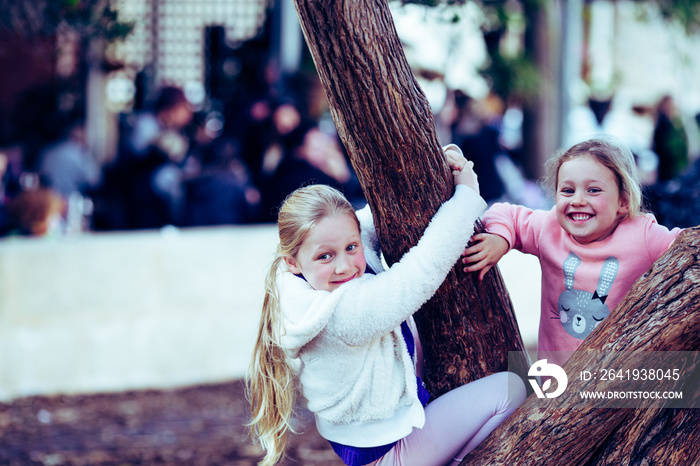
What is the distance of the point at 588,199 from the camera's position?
6.77ft

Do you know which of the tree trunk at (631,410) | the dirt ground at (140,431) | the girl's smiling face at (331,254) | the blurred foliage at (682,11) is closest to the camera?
the tree trunk at (631,410)

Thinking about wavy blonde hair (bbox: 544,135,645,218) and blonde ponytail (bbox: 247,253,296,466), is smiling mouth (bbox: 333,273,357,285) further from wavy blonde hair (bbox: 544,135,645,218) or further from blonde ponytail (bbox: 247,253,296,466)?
wavy blonde hair (bbox: 544,135,645,218)

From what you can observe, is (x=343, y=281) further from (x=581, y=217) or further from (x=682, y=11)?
(x=682, y=11)

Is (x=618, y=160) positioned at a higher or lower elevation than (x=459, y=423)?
higher

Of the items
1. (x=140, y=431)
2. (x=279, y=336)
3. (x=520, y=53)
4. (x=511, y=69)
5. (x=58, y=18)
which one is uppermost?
(x=520, y=53)

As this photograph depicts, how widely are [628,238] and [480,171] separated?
423 cm

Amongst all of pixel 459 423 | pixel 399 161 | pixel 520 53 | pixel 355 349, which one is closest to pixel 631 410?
pixel 459 423

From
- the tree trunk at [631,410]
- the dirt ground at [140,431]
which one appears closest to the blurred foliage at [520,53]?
the dirt ground at [140,431]

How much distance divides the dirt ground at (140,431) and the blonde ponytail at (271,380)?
83.0 inches

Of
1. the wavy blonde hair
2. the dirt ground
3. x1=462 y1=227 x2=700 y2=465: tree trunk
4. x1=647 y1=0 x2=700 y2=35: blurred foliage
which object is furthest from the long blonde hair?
x1=647 y1=0 x2=700 y2=35: blurred foliage

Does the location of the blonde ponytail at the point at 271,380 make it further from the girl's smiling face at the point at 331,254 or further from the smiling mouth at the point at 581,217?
the smiling mouth at the point at 581,217

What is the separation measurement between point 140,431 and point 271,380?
9.84 feet

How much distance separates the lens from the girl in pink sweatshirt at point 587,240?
81.3 inches

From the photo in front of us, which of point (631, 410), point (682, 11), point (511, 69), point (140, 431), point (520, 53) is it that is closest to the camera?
point (631, 410)
